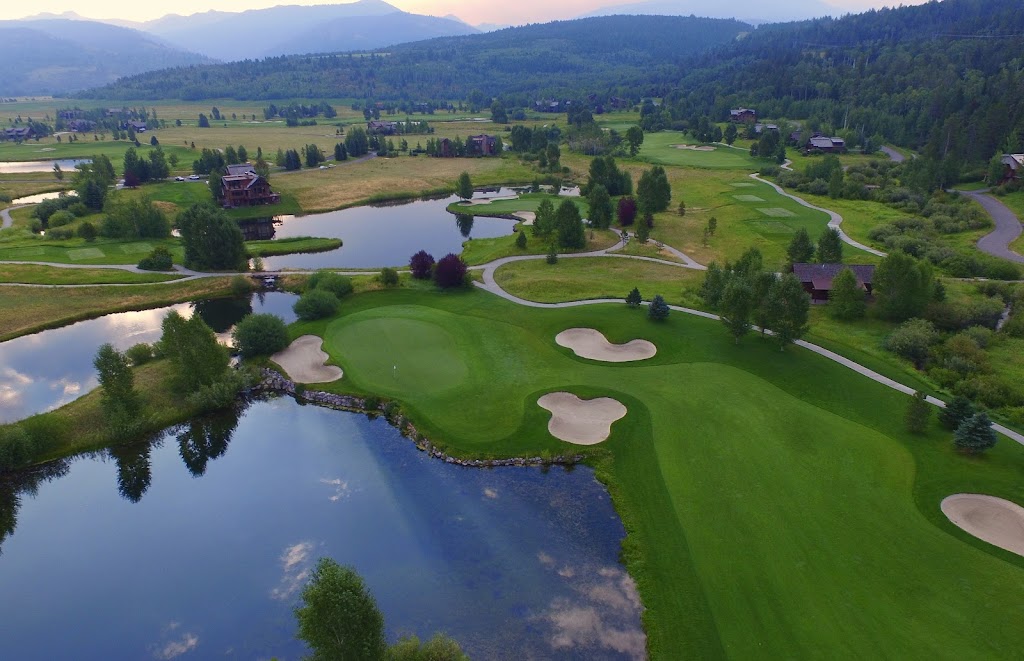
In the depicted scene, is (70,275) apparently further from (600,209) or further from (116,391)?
(600,209)

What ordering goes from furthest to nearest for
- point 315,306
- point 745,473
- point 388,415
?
point 315,306
point 388,415
point 745,473

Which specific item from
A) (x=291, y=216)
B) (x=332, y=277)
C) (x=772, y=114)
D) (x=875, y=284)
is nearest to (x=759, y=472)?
(x=875, y=284)

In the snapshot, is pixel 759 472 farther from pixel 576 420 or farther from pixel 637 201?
pixel 637 201

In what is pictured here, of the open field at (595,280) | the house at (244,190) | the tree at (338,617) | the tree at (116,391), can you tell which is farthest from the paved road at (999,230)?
the house at (244,190)

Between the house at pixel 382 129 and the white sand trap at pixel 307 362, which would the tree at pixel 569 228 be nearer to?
the white sand trap at pixel 307 362

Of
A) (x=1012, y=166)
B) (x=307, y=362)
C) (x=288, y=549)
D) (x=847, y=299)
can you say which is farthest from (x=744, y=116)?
(x=288, y=549)

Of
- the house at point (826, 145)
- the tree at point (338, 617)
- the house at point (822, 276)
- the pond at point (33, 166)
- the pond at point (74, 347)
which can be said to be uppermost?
the house at point (826, 145)

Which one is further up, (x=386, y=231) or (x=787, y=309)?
(x=787, y=309)
